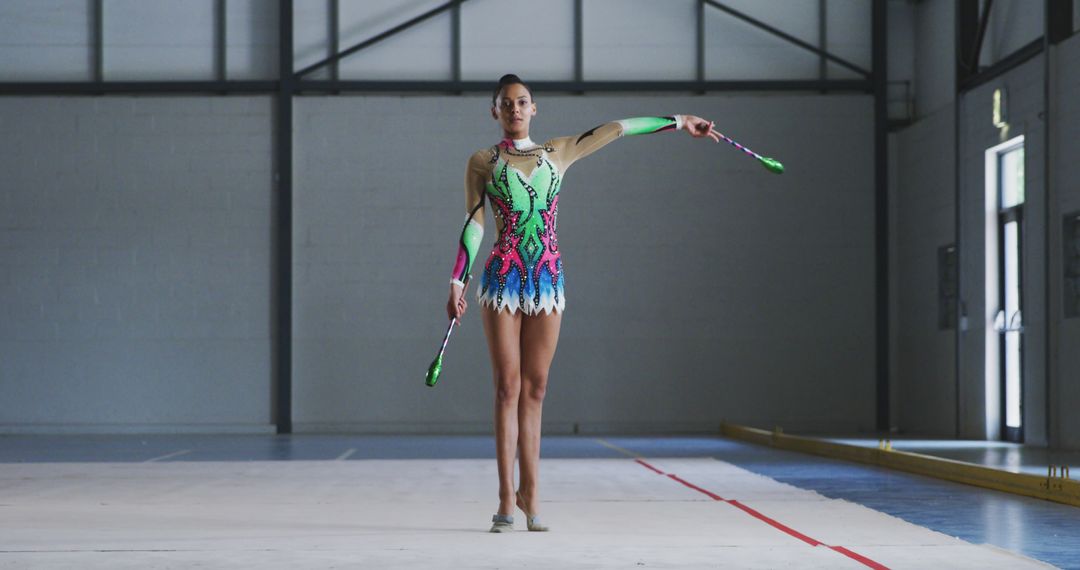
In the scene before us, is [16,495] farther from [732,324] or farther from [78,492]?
[732,324]

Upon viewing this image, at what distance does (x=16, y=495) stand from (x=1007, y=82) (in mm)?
10990

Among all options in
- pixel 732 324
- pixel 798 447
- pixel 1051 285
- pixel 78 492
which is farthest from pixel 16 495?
pixel 732 324

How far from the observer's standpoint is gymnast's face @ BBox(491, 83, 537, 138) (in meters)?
5.07

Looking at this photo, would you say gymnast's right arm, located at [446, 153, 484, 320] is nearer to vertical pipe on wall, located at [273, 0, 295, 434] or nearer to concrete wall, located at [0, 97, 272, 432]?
vertical pipe on wall, located at [273, 0, 295, 434]

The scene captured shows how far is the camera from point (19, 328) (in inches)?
675

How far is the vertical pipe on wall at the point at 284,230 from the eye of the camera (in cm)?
1712

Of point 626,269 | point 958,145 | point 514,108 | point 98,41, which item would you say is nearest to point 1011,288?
point 958,145

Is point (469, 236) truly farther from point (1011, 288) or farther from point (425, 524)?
point (1011, 288)

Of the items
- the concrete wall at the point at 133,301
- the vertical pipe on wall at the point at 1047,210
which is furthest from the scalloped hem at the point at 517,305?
the concrete wall at the point at 133,301

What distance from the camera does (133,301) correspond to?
17172 millimetres

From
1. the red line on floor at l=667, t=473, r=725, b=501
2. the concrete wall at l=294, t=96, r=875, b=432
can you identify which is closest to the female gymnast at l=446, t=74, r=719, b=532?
the red line on floor at l=667, t=473, r=725, b=501

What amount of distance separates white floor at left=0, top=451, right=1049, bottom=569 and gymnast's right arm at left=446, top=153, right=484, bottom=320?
82 cm

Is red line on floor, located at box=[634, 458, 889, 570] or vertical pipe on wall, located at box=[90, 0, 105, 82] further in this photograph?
vertical pipe on wall, located at box=[90, 0, 105, 82]

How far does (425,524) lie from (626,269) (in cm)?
1233
